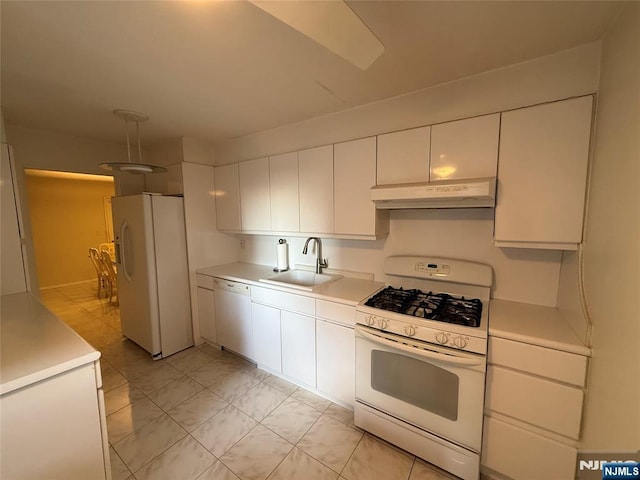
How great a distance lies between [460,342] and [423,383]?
38cm

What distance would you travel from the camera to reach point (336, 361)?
2012 millimetres

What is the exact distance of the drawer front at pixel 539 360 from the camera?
1.24 m

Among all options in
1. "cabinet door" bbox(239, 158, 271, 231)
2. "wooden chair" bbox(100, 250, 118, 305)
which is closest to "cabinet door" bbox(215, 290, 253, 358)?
"cabinet door" bbox(239, 158, 271, 231)

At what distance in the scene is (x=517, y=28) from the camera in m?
1.25


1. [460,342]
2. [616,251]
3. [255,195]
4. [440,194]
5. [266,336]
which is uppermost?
[255,195]

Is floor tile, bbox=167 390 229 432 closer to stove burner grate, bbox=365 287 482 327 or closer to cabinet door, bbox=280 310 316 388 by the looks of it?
cabinet door, bbox=280 310 316 388

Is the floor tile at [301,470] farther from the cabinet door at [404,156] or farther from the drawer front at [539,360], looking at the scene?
the cabinet door at [404,156]

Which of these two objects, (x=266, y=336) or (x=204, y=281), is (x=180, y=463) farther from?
(x=204, y=281)

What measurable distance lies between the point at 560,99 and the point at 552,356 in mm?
1361

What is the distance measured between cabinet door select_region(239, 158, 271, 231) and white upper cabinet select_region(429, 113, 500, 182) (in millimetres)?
1592

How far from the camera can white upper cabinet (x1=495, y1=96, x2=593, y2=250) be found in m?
1.37

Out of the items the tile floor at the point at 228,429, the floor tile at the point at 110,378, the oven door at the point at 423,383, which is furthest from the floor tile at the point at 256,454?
the floor tile at the point at 110,378

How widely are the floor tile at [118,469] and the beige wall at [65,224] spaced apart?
17.6ft

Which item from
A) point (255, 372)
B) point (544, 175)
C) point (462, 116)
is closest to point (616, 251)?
point (544, 175)
